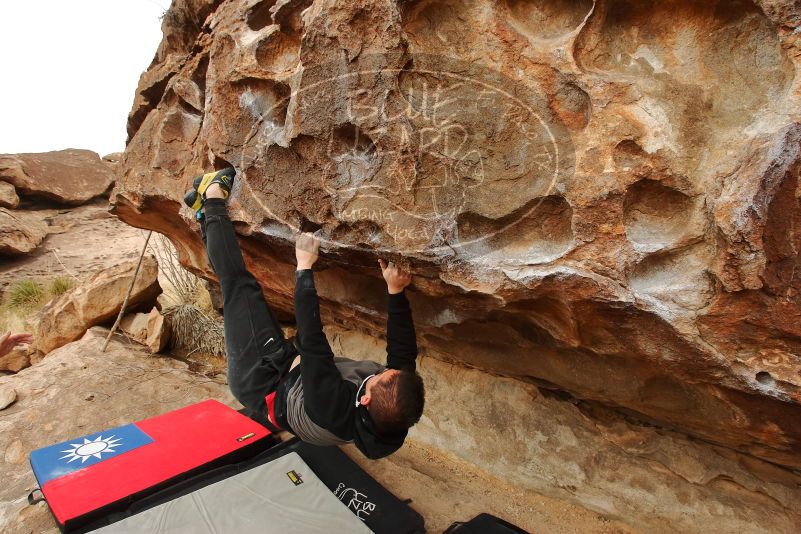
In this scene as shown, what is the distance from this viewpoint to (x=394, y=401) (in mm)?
1793

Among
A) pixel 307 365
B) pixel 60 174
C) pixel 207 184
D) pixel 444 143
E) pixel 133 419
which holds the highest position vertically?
pixel 60 174

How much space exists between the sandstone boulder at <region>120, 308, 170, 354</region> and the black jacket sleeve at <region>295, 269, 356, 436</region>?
3.29 meters

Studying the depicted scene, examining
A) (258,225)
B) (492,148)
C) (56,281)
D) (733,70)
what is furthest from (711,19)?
(56,281)

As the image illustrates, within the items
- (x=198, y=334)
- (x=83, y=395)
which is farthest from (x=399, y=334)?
(x=198, y=334)

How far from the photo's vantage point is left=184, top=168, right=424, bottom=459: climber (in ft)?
6.02

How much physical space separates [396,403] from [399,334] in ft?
1.20

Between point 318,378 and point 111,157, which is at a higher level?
point 111,157

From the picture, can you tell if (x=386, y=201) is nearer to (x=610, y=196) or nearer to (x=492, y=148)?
(x=492, y=148)

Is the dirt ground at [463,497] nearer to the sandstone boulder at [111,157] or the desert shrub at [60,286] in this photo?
the desert shrub at [60,286]

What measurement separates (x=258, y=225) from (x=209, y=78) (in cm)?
79

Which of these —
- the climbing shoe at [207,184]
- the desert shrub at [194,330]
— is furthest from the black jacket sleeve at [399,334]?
the desert shrub at [194,330]

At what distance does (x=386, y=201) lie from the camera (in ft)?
6.61

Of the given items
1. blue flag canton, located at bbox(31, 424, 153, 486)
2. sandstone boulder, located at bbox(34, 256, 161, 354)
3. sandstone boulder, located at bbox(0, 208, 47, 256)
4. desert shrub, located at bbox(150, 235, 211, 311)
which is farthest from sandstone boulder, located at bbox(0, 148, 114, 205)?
blue flag canton, located at bbox(31, 424, 153, 486)

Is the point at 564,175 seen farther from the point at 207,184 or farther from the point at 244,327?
the point at 207,184
